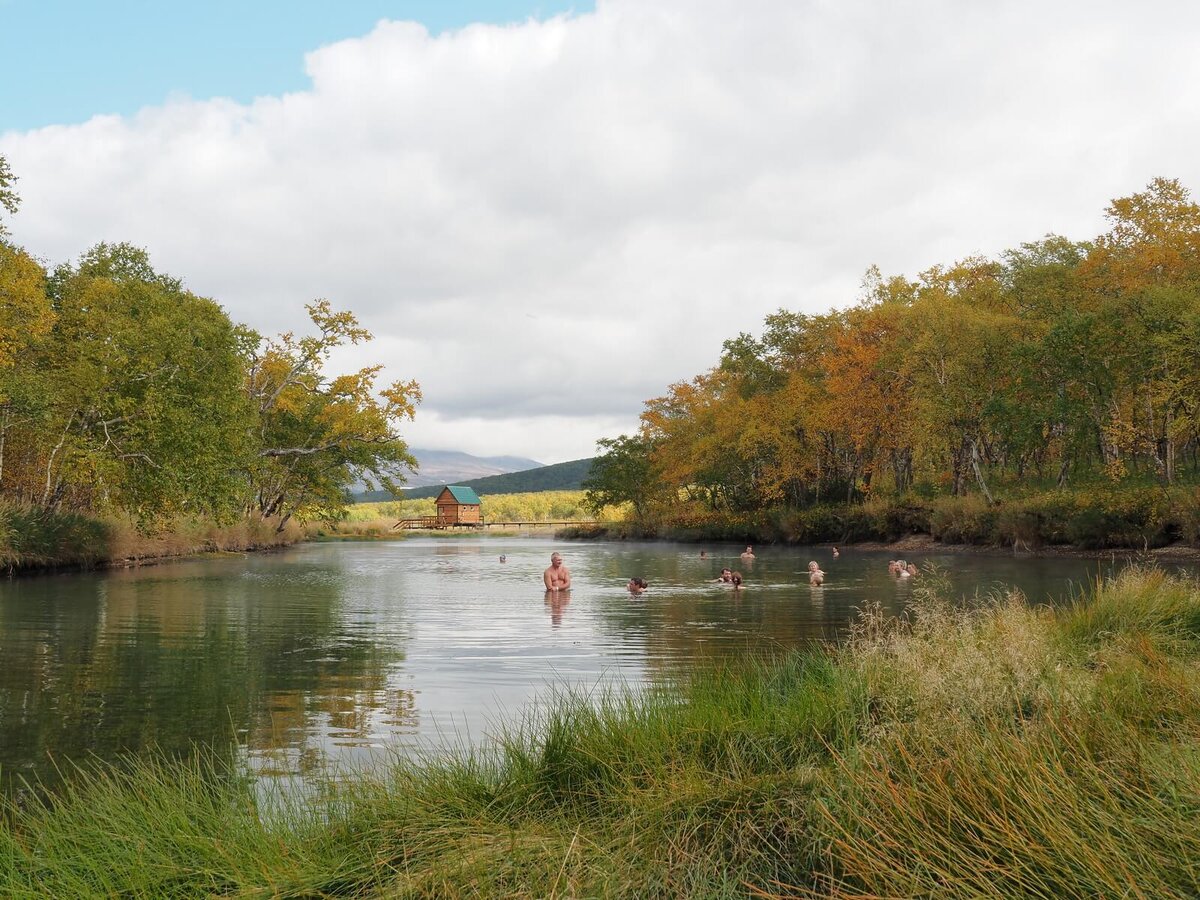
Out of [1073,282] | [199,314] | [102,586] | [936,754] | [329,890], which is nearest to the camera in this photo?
→ [329,890]

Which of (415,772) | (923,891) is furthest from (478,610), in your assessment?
(923,891)

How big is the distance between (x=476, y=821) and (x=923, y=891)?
9.13 ft

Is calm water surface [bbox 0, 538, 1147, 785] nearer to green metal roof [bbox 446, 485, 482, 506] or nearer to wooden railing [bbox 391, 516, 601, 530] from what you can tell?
wooden railing [bbox 391, 516, 601, 530]

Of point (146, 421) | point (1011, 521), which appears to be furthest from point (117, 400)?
point (1011, 521)

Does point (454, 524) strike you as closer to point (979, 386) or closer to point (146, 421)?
point (979, 386)

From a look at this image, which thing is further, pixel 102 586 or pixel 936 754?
pixel 102 586

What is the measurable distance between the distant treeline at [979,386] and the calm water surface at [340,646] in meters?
10.7

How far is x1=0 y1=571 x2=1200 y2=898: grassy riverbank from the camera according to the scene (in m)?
4.41

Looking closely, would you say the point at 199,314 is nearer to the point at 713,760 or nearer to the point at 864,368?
the point at 864,368

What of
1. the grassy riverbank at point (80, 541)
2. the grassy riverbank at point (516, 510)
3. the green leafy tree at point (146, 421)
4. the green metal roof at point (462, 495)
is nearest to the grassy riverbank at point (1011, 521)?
the green leafy tree at point (146, 421)

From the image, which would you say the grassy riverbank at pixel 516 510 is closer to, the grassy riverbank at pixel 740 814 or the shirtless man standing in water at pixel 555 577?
the shirtless man standing in water at pixel 555 577

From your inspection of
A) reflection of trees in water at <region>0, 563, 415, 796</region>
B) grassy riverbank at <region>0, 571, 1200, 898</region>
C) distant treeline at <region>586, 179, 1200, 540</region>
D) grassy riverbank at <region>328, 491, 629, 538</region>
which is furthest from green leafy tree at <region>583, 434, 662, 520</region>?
grassy riverbank at <region>0, 571, 1200, 898</region>

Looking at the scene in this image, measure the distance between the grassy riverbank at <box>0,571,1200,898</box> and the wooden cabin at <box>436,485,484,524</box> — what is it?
129967mm

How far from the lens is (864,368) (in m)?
58.1
